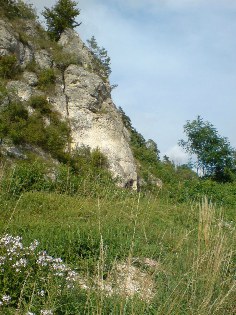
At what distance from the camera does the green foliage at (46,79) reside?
781 inches

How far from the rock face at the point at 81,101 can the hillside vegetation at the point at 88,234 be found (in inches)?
16.5

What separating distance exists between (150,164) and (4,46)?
28.3ft

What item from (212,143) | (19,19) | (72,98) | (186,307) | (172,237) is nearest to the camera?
(186,307)

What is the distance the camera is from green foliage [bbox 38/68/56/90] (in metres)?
19.8

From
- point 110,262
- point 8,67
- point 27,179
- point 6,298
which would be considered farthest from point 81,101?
point 6,298

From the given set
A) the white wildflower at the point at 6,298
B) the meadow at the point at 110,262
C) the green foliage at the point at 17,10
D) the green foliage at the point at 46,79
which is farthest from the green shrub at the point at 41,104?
the white wildflower at the point at 6,298

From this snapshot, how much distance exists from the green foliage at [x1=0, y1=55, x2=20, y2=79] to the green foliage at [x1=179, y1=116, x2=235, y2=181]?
1292 centimetres

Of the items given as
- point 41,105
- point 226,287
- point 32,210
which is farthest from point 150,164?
point 226,287

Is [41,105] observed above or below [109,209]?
above

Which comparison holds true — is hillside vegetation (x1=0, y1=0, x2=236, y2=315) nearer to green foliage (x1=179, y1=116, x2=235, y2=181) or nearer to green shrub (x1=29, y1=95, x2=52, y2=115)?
green shrub (x1=29, y1=95, x2=52, y2=115)

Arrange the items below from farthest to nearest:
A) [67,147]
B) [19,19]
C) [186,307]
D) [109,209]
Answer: [19,19]
[67,147]
[109,209]
[186,307]

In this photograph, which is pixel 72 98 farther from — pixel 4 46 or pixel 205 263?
pixel 205 263

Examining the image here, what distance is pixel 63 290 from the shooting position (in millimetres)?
4531

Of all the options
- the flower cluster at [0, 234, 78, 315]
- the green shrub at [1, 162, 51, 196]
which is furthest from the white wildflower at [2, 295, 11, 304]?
the green shrub at [1, 162, 51, 196]
